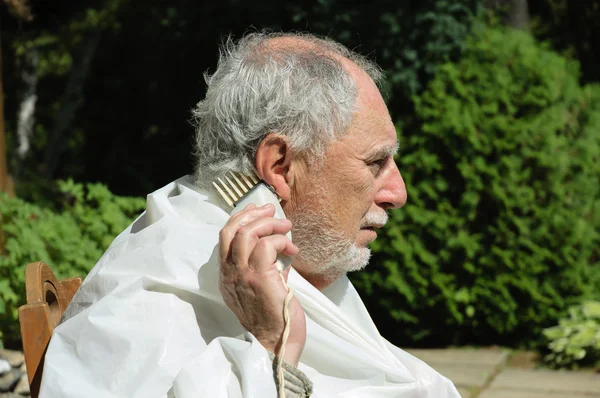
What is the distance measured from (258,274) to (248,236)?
0.29ft

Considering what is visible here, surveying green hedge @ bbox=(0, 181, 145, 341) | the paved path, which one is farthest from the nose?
the paved path

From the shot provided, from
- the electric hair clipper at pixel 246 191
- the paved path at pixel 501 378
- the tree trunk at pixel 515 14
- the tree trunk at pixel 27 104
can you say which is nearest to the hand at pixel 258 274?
the electric hair clipper at pixel 246 191

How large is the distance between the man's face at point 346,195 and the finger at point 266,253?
43 cm

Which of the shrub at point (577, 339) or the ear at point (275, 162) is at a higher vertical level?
the ear at point (275, 162)

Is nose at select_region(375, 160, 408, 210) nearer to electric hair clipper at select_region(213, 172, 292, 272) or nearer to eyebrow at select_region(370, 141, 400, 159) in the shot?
eyebrow at select_region(370, 141, 400, 159)

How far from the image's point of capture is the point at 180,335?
2127mm

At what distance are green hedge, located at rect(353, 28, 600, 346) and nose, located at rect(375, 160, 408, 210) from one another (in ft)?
12.9

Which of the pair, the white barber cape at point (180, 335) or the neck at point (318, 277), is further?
the neck at point (318, 277)

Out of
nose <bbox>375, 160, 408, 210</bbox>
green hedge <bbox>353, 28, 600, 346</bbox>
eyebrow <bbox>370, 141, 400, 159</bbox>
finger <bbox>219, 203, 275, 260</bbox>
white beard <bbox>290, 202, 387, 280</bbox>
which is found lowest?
green hedge <bbox>353, 28, 600, 346</bbox>

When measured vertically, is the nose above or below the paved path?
above

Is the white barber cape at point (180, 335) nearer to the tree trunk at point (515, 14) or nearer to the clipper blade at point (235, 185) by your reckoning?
the clipper blade at point (235, 185)

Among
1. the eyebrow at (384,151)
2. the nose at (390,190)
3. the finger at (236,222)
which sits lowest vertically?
the nose at (390,190)

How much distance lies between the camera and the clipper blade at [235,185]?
7.86 ft

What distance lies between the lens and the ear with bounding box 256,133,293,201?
94.7 inches
